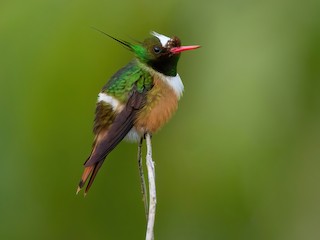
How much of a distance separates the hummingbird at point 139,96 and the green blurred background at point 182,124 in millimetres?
407

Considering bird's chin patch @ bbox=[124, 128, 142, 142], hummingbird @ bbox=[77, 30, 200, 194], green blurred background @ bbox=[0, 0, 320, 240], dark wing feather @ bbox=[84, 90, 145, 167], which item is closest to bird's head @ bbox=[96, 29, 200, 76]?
hummingbird @ bbox=[77, 30, 200, 194]

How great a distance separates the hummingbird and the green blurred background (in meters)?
0.41

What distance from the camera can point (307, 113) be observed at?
11.2ft

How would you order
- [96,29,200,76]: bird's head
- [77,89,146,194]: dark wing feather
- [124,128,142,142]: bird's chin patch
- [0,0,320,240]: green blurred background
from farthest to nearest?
[0,0,320,240]: green blurred background
[124,128,142,142]: bird's chin patch
[96,29,200,76]: bird's head
[77,89,146,194]: dark wing feather

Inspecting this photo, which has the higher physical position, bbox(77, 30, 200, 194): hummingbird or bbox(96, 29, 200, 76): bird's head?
bbox(96, 29, 200, 76): bird's head

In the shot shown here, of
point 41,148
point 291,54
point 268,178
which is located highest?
point 291,54

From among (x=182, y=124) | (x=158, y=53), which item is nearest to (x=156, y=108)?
(x=158, y=53)

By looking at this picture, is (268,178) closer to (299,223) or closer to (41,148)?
(299,223)

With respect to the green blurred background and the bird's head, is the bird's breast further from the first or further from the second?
the green blurred background

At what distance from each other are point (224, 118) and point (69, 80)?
0.73 m

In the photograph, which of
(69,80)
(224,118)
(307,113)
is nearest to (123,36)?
(69,80)

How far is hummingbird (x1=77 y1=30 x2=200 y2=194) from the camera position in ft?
8.73

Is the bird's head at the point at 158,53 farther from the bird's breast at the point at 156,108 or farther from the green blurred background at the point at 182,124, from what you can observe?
the green blurred background at the point at 182,124

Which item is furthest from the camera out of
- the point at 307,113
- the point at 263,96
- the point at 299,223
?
the point at 299,223
